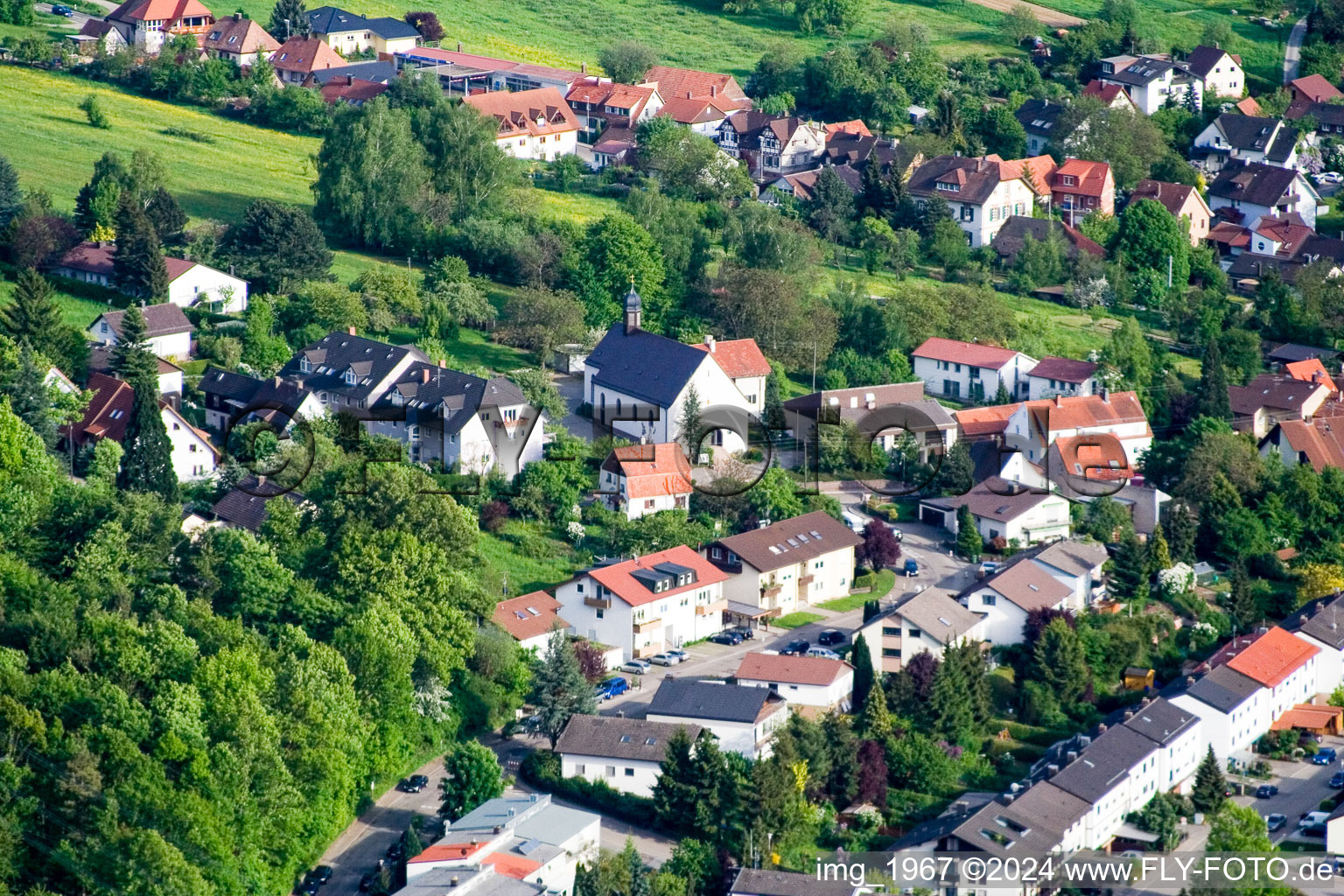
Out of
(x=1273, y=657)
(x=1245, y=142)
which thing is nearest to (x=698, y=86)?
(x=1245, y=142)

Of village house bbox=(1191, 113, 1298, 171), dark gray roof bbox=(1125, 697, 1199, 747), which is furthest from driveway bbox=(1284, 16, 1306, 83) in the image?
dark gray roof bbox=(1125, 697, 1199, 747)

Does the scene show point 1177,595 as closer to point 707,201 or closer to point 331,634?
point 331,634

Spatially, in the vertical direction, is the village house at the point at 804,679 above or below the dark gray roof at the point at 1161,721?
below

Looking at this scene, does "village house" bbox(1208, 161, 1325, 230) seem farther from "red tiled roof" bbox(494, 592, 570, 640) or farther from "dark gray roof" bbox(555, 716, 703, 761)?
"dark gray roof" bbox(555, 716, 703, 761)

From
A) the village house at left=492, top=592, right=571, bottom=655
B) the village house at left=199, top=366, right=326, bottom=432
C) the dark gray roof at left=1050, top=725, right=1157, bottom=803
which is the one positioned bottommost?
the village house at left=492, top=592, right=571, bottom=655

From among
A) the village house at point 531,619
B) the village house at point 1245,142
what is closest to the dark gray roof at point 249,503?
the village house at point 531,619

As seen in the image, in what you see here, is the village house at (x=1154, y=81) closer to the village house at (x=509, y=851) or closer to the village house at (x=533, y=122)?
the village house at (x=533, y=122)
